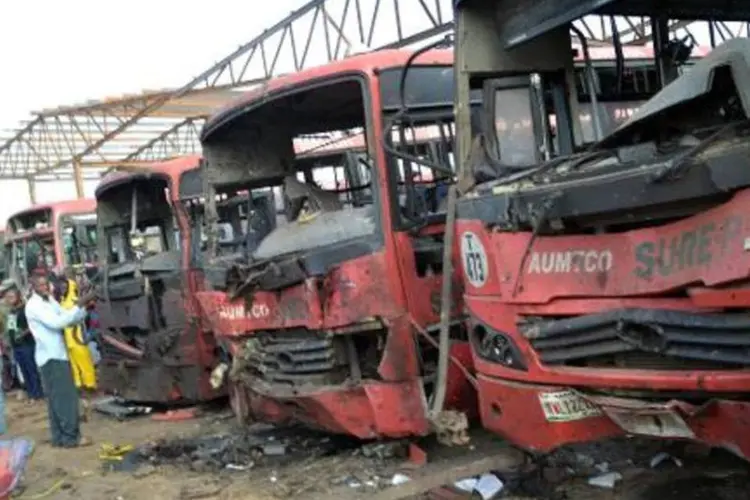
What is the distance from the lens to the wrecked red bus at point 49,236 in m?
12.1

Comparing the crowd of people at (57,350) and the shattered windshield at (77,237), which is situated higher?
the shattered windshield at (77,237)

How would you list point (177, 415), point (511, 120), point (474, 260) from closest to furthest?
1. point (474, 260)
2. point (511, 120)
3. point (177, 415)

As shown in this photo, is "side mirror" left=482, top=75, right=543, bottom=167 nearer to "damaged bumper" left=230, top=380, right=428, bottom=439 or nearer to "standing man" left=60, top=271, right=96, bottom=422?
"damaged bumper" left=230, top=380, right=428, bottom=439

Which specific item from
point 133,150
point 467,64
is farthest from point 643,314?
point 133,150

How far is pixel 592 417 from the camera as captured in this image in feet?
11.0

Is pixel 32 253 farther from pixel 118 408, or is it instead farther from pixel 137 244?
pixel 137 244

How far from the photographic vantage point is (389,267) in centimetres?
459

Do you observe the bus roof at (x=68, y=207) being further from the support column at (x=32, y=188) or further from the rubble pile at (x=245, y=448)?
the support column at (x=32, y=188)

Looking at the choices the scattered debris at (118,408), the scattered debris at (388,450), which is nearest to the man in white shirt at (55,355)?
the scattered debris at (118,408)

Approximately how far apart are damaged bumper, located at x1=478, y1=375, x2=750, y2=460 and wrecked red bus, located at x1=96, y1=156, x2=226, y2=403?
4182 millimetres

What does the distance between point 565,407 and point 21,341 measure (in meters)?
8.16

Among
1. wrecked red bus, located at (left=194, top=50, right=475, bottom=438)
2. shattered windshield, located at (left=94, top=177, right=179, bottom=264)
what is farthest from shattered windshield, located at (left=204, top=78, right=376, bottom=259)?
shattered windshield, located at (left=94, top=177, right=179, bottom=264)

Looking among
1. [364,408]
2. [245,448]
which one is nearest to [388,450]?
[364,408]

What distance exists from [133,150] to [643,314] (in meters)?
21.9
